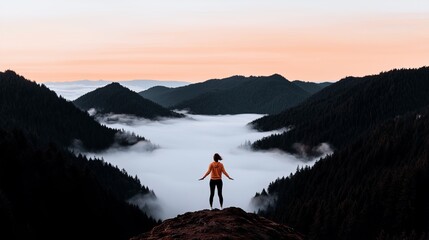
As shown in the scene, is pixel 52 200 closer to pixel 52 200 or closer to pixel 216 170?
pixel 52 200

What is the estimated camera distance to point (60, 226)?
12012 cm

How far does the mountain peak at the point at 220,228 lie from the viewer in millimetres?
26484

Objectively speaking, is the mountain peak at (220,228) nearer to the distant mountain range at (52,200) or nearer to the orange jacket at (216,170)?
the orange jacket at (216,170)

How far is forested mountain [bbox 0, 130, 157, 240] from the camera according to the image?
11281 cm

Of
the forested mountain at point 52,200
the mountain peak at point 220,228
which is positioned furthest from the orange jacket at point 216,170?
the forested mountain at point 52,200

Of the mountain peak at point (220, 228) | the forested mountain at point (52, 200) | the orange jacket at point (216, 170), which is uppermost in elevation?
the orange jacket at point (216, 170)

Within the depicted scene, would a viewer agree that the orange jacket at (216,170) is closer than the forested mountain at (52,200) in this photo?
Yes

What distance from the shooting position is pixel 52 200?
12756 centimetres

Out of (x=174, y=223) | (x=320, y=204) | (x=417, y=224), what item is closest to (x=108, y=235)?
(x=320, y=204)

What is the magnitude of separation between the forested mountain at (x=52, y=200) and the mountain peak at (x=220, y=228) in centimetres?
8131

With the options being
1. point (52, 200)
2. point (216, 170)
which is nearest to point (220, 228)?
point (216, 170)

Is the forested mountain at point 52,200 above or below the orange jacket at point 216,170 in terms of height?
below

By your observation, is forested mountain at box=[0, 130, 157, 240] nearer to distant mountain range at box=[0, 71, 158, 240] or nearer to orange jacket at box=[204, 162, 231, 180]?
distant mountain range at box=[0, 71, 158, 240]

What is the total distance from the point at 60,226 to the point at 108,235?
52.4ft
